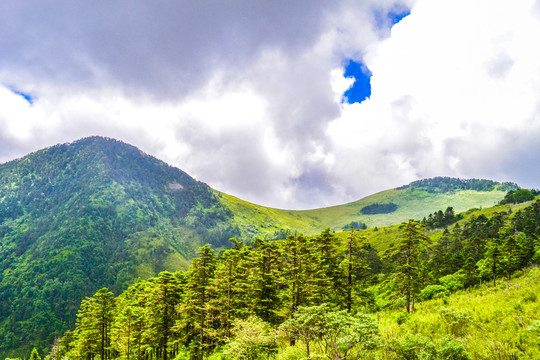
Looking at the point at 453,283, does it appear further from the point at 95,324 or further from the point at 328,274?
the point at 95,324

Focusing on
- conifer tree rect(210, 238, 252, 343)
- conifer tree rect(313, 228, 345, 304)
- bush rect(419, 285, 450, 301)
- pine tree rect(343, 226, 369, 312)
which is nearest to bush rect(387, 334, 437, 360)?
conifer tree rect(313, 228, 345, 304)

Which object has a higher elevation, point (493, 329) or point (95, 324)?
point (493, 329)

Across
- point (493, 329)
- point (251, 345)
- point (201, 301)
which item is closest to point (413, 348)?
point (493, 329)

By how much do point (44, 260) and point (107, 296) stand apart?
625 ft

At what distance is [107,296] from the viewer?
43188 millimetres

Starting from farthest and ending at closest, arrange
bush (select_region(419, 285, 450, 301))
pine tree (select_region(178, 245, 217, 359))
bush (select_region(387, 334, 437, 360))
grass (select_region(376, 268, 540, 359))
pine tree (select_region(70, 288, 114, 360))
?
pine tree (select_region(70, 288, 114, 360))
bush (select_region(419, 285, 450, 301))
pine tree (select_region(178, 245, 217, 359))
bush (select_region(387, 334, 437, 360))
grass (select_region(376, 268, 540, 359))

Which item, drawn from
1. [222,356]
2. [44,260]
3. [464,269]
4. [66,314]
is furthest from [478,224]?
[44,260]

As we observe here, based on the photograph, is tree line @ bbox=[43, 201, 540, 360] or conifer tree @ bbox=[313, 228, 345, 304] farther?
conifer tree @ bbox=[313, 228, 345, 304]

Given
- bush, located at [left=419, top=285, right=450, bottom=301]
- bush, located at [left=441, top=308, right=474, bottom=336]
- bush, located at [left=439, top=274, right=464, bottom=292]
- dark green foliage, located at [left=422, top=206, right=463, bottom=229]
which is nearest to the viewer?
bush, located at [left=441, top=308, right=474, bottom=336]

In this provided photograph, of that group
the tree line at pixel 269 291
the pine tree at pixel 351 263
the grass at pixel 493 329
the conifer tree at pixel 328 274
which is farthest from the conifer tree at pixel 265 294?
the grass at pixel 493 329

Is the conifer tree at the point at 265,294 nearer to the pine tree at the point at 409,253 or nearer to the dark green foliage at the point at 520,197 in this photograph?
the pine tree at the point at 409,253

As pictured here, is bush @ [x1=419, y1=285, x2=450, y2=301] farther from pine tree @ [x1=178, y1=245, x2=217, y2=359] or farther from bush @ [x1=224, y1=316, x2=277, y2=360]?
pine tree @ [x1=178, y1=245, x2=217, y2=359]

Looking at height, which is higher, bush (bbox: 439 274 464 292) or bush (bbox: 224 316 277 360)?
bush (bbox: 224 316 277 360)

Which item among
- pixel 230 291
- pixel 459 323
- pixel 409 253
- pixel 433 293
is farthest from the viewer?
pixel 433 293
